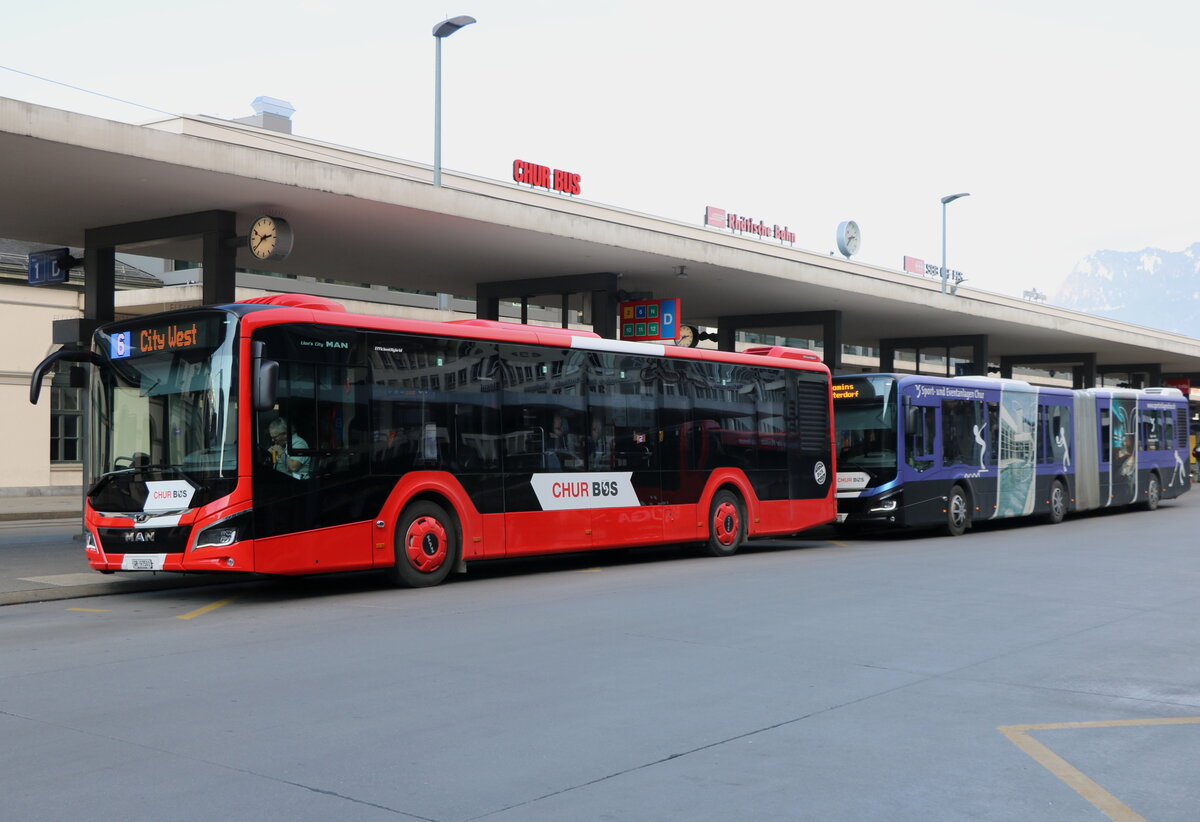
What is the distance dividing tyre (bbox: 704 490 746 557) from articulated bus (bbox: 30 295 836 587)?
0.42 m

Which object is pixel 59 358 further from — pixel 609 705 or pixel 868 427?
pixel 868 427

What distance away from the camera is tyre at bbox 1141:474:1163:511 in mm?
32469

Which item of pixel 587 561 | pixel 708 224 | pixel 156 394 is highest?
pixel 708 224

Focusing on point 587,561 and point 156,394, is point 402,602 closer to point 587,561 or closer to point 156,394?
point 156,394

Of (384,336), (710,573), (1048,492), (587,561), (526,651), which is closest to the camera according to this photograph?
(526,651)

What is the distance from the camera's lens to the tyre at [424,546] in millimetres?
13680

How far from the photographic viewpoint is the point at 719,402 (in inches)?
717

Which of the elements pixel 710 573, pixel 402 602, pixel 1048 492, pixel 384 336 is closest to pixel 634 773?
pixel 402 602

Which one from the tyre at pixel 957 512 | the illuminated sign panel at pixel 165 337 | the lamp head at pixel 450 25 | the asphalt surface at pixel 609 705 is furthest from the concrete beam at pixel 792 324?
the illuminated sign panel at pixel 165 337

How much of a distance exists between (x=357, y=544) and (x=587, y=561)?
216 inches

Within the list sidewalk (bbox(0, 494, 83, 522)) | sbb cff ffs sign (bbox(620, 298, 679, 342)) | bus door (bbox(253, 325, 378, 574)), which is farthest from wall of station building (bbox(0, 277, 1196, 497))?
bus door (bbox(253, 325, 378, 574))

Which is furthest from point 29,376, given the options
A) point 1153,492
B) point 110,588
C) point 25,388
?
point 1153,492

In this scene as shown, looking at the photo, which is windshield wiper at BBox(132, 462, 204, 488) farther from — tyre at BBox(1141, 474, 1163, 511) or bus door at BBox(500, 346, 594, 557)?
tyre at BBox(1141, 474, 1163, 511)

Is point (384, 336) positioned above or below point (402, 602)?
above
